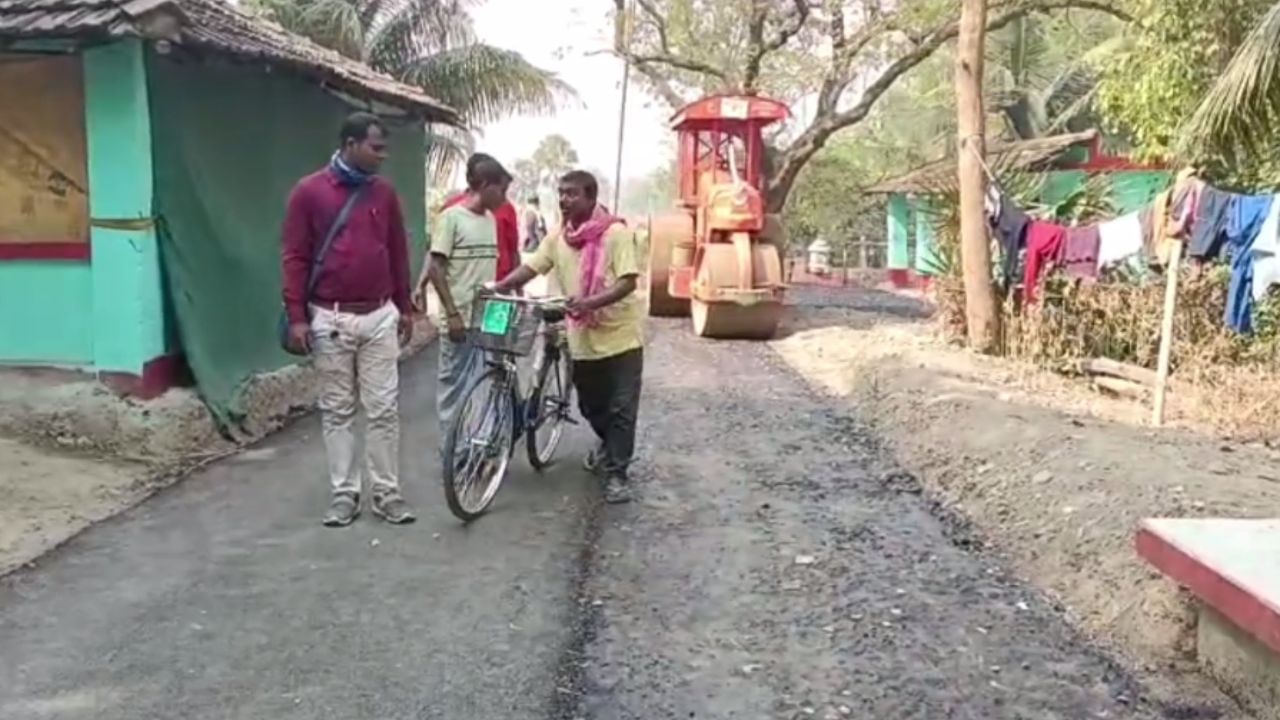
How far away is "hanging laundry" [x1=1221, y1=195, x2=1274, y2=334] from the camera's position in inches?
348

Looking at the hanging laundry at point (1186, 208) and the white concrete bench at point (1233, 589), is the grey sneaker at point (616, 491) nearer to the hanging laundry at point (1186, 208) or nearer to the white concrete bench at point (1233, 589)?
the white concrete bench at point (1233, 589)

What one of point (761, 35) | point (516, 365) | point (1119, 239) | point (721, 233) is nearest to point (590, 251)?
point (516, 365)

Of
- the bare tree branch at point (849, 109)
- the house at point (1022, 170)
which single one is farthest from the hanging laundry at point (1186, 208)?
the bare tree branch at point (849, 109)

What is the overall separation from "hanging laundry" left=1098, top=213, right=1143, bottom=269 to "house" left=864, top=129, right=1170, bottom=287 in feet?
8.25

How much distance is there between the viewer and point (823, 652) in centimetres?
450

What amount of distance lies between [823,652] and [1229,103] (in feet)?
17.8

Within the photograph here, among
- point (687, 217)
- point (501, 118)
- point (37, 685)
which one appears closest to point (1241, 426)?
point (37, 685)

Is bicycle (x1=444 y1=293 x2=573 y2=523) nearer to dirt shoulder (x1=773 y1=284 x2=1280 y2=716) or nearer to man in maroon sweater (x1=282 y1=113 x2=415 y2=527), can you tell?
man in maroon sweater (x1=282 y1=113 x2=415 y2=527)

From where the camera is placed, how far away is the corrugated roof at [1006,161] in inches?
558

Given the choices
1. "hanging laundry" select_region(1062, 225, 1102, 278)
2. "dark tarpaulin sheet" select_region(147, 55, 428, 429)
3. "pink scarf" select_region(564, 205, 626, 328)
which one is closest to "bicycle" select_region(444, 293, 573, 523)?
"pink scarf" select_region(564, 205, 626, 328)

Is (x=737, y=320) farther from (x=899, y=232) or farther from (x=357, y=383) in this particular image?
(x=899, y=232)

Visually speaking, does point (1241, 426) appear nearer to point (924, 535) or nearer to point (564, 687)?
point (924, 535)

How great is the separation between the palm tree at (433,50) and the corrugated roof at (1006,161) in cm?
577

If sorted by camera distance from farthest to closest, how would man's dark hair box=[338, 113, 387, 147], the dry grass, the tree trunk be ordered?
1. the tree trunk
2. the dry grass
3. man's dark hair box=[338, 113, 387, 147]
